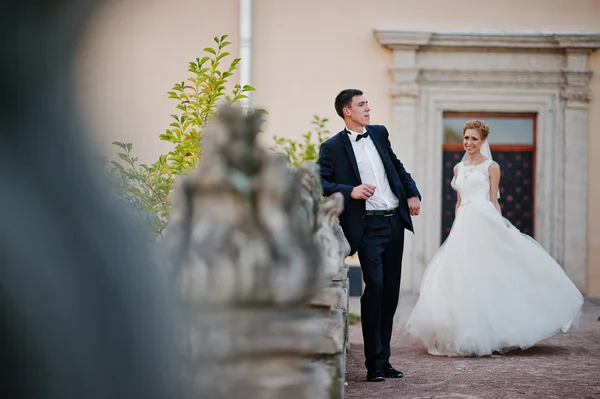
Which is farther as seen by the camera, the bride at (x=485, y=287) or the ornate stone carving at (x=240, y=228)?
the bride at (x=485, y=287)

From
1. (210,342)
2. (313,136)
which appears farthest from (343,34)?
(210,342)

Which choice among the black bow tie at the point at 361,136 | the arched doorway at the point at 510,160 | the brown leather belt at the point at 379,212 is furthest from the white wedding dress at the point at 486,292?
the arched doorway at the point at 510,160

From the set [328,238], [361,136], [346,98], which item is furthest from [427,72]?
[328,238]

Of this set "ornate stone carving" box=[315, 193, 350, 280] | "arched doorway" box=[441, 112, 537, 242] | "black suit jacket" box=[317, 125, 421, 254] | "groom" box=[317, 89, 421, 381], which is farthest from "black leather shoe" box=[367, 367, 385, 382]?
"arched doorway" box=[441, 112, 537, 242]

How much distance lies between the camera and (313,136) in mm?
13016

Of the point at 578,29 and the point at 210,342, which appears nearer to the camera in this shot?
the point at 210,342

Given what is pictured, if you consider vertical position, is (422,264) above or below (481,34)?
below

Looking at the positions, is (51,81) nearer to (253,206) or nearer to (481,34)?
(253,206)

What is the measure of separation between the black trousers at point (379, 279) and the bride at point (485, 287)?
1.23 meters

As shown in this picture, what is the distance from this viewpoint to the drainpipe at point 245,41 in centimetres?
1270

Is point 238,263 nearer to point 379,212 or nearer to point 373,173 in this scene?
point 379,212

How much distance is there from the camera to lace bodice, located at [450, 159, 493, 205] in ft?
27.3

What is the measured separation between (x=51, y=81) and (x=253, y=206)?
1.76 ft

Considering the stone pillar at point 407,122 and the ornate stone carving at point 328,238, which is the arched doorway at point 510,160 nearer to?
the stone pillar at point 407,122
